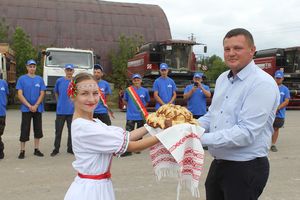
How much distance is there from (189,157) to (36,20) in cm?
3880

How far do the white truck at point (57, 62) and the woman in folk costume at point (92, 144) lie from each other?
16194 millimetres

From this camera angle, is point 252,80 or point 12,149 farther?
point 12,149

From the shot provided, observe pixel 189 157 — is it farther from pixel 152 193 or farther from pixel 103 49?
A: pixel 103 49

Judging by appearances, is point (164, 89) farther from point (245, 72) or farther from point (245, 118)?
point (245, 118)

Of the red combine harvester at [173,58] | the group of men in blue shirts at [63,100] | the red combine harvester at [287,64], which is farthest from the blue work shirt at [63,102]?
the red combine harvester at [287,64]

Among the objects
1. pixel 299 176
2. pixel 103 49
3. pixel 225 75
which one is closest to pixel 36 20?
pixel 103 49

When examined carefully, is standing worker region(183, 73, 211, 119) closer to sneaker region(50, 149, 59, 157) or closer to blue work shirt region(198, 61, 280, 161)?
sneaker region(50, 149, 59, 157)

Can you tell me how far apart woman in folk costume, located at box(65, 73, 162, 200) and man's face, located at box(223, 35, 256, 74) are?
2.67 ft

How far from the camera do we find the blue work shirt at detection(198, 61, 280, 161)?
291cm

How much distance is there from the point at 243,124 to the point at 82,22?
39.3m

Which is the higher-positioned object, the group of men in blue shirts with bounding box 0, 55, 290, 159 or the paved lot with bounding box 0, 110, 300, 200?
the group of men in blue shirts with bounding box 0, 55, 290, 159

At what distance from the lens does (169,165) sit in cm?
307

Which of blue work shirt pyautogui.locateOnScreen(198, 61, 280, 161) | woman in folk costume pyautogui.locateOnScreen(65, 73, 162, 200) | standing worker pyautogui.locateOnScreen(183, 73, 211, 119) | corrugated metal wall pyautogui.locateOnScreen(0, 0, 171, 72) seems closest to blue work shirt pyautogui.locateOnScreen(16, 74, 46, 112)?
standing worker pyautogui.locateOnScreen(183, 73, 211, 119)

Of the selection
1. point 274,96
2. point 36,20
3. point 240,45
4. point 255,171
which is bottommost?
point 255,171
